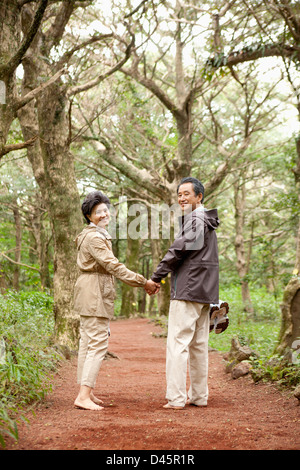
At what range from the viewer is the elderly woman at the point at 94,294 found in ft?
14.0

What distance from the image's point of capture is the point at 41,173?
10.8 meters

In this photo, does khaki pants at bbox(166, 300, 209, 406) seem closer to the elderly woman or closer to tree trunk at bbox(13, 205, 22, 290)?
the elderly woman

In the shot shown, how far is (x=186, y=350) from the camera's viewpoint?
14.5ft

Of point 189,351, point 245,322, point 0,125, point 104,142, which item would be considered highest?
point 104,142

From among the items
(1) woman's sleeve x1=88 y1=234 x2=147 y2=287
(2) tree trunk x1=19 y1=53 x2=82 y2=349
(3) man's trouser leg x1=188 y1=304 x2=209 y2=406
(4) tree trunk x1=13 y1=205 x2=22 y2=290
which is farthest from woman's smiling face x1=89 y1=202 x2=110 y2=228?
(4) tree trunk x1=13 y1=205 x2=22 y2=290

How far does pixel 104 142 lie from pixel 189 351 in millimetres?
10672

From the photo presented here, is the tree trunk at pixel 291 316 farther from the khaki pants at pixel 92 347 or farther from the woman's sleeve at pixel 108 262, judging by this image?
the khaki pants at pixel 92 347

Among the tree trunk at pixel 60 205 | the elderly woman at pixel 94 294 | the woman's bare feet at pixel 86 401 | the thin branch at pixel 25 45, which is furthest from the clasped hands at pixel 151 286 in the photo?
the tree trunk at pixel 60 205

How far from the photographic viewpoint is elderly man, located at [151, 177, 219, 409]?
4379 mm

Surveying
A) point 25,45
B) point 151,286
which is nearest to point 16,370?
point 151,286

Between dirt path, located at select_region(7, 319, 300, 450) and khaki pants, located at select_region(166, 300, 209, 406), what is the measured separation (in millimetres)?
173

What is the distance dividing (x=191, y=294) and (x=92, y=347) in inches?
42.1
